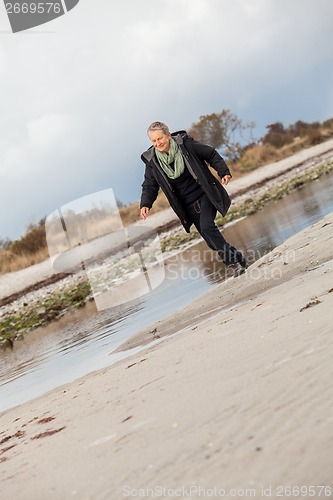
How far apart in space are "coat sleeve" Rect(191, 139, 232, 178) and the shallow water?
1602mm

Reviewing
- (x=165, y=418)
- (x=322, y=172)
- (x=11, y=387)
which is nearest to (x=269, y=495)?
(x=165, y=418)

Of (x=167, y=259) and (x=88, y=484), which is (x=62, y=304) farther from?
(x=88, y=484)

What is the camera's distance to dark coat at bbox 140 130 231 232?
7.18 metres

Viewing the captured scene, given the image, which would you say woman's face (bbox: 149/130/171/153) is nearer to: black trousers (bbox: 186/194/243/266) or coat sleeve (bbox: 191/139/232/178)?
coat sleeve (bbox: 191/139/232/178)

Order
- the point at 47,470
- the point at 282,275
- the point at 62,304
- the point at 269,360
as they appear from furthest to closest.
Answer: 1. the point at 62,304
2. the point at 282,275
3. the point at 269,360
4. the point at 47,470

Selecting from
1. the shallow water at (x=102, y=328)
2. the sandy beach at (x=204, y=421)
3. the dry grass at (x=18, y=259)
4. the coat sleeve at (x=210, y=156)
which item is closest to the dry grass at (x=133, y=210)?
the dry grass at (x=18, y=259)

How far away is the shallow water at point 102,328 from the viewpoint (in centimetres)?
646

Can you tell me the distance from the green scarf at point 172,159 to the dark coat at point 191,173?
5 cm

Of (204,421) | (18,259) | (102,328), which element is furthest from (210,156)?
(18,259)

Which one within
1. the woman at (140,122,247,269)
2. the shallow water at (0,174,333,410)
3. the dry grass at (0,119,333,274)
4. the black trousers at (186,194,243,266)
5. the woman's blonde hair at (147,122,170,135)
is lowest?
the shallow water at (0,174,333,410)

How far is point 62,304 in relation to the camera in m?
15.4

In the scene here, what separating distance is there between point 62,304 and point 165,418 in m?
12.7

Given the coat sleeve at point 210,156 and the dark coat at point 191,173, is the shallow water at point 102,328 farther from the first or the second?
the coat sleeve at point 210,156

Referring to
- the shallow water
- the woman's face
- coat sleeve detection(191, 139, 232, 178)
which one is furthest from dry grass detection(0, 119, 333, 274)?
the woman's face
